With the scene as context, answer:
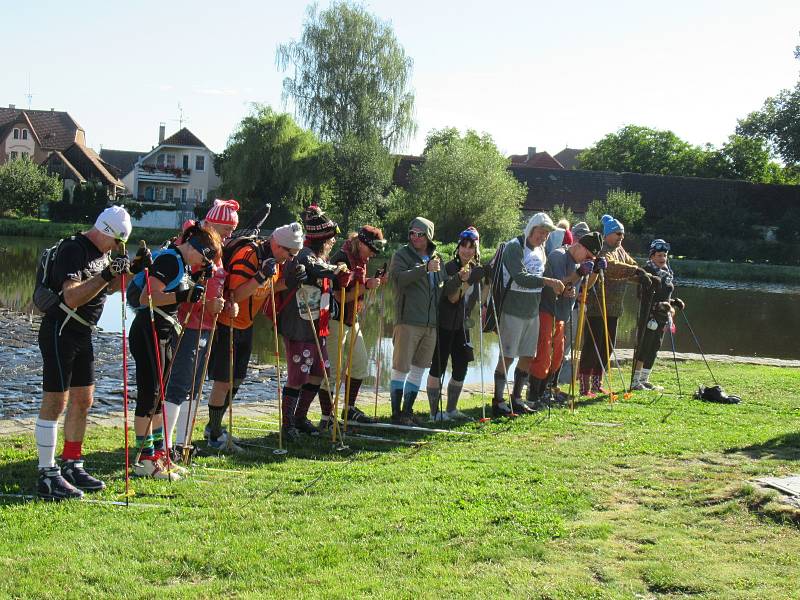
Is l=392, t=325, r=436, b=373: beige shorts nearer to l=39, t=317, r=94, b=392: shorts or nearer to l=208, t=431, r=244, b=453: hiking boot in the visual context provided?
l=208, t=431, r=244, b=453: hiking boot

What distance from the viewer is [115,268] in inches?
228

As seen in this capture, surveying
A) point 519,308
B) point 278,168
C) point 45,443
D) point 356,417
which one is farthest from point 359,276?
point 278,168

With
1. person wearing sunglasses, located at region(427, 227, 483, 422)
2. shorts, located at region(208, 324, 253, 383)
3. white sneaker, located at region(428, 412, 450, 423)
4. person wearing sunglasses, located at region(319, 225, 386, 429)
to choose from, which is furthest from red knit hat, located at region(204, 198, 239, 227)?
white sneaker, located at region(428, 412, 450, 423)

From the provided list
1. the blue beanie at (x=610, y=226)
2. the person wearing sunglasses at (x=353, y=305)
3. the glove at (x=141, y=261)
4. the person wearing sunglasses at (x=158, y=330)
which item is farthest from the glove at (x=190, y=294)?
the blue beanie at (x=610, y=226)

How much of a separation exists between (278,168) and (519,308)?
41.8 metres

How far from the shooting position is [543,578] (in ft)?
15.4

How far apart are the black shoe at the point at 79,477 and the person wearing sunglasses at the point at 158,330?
38 centimetres

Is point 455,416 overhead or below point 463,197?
below

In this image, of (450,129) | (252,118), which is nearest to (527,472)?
(252,118)

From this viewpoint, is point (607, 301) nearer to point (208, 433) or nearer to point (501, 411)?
point (501, 411)

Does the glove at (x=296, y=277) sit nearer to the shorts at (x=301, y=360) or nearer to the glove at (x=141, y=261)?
the shorts at (x=301, y=360)

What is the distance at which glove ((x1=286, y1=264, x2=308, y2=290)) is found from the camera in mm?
7773

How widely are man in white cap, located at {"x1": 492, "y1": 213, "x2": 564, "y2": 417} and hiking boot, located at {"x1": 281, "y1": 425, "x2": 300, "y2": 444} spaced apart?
228 cm

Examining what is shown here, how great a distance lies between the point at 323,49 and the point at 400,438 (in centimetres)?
4714
